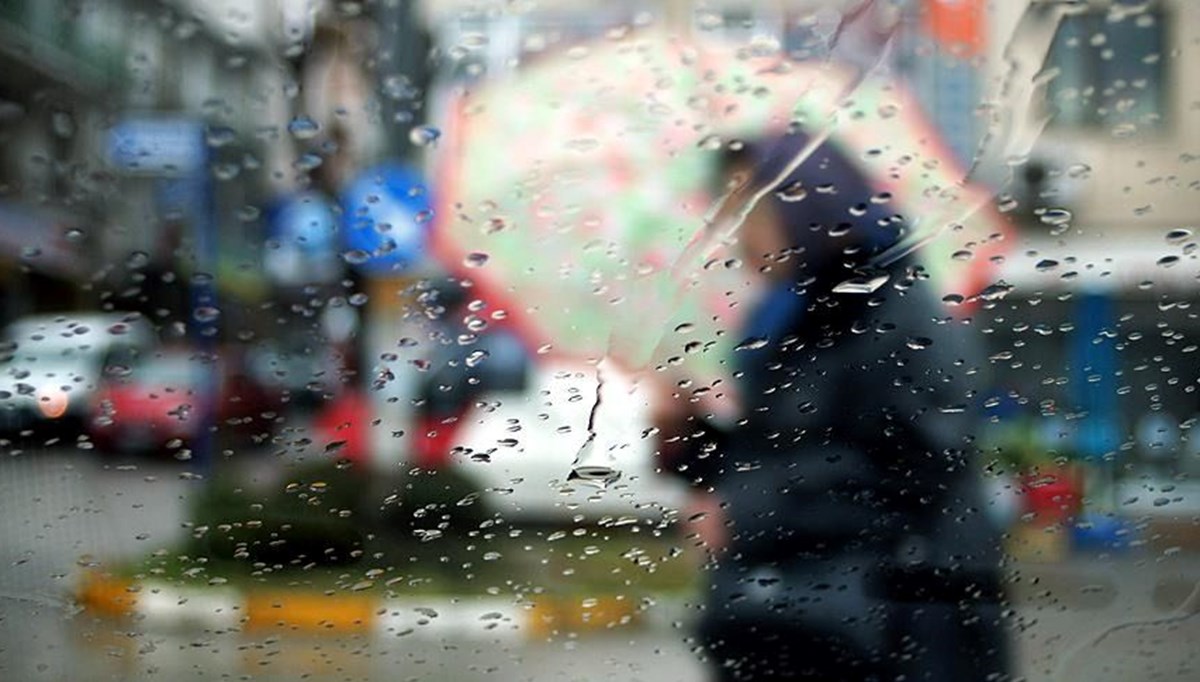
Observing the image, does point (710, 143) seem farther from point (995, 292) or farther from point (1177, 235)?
point (1177, 235)

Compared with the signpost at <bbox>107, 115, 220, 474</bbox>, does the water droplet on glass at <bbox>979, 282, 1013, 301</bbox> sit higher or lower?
lower

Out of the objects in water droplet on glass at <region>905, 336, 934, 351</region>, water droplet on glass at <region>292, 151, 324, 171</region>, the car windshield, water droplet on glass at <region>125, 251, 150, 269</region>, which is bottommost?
water droplet on glass at <region>905, 336, 934, 351</region>

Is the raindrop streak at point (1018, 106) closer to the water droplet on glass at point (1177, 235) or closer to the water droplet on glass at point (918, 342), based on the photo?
the water droplet on glass at point (918, 342)

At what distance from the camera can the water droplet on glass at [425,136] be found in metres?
1.89

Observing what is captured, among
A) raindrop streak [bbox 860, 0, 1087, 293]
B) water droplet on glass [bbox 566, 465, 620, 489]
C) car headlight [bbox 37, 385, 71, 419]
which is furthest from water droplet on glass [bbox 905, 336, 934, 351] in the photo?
car headlight [bbox 37, 385, 71, 419]

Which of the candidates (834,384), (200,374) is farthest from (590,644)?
(200,374)

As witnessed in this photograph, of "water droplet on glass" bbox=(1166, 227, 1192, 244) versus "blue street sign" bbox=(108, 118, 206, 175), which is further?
"water droplet on glass" bbox=(1166, 227, 1192, 244)

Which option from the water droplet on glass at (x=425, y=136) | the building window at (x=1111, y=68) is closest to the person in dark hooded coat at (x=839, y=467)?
the building window at (x=1111, y=68)

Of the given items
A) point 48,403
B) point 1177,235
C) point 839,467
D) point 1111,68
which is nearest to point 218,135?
point 48,403

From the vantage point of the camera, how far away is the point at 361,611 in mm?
1945

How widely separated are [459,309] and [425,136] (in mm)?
233

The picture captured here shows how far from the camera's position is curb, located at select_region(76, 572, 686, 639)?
1.92 m

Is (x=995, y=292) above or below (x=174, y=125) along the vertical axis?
below

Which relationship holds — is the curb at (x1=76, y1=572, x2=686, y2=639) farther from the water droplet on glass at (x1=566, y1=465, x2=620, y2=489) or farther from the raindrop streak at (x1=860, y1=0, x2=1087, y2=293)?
the raindrop streak at (x1=860, y1=0, x2=1087, y2=293)
